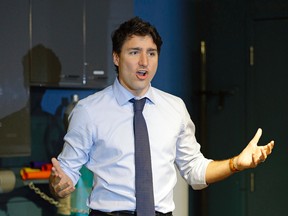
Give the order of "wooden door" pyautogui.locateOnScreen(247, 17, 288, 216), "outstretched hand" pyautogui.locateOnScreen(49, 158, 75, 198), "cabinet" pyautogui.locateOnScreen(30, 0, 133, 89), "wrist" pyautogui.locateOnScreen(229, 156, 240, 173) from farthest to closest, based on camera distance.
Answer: "wooden door" pyautogui.locateOnScreen(247, 17, 288, 216) < "cabinet" pyautogui.locateOnScreen(30, 0, 133, 89) < "wrist" pyautogui.locateOnScreen(229, 156, 240, 173) < "outstretched hand" pyautogui.locateOnScreen(49, 158, 75, 198)

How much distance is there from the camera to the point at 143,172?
1.94m

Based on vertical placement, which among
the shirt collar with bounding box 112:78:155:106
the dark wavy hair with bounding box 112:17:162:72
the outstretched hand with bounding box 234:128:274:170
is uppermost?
the dark wavy hair with bounding box 112:17:162:72

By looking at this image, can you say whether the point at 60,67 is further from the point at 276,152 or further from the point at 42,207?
the point at 276,152

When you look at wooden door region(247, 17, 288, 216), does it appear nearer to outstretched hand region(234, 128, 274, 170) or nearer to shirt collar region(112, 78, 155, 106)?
outstretched hand region(234, 128, 274, 170)

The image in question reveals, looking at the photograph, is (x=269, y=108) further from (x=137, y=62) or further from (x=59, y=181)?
(x=59, y=181)

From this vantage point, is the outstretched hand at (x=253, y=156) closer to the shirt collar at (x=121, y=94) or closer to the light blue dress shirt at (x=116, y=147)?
the light blue dress shirt at (x=116, y=147)

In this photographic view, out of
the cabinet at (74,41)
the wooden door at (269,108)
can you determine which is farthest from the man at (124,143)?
the wooden door at (269,108)

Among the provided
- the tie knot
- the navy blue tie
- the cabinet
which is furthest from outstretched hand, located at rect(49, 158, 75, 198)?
the cabinet

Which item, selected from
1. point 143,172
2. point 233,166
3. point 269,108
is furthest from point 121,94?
point 269,108

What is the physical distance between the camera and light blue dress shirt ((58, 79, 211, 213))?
76.7 inches

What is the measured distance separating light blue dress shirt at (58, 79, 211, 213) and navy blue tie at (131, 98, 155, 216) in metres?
0.03

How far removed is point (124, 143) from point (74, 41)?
1.37m

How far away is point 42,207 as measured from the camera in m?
3.32

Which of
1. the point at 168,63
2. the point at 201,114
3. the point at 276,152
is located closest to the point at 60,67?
the point at 168,63
